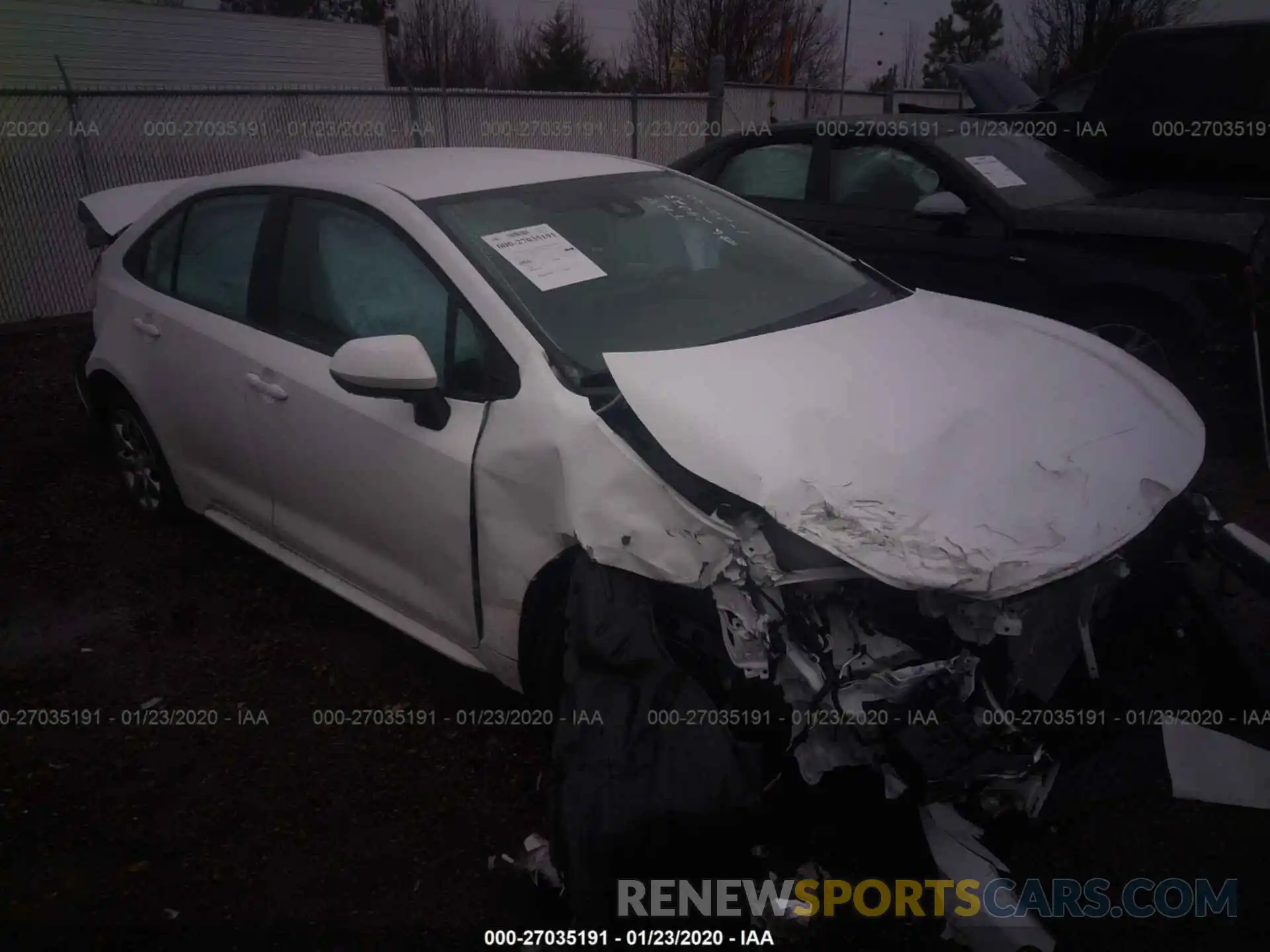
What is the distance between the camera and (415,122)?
34.0 ft

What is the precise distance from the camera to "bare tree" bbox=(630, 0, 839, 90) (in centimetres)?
2216

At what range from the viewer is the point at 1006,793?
2.03 metres

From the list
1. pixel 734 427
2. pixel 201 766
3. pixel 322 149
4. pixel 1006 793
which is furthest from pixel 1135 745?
pixel 322 149

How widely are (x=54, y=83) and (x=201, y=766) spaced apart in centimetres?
1972

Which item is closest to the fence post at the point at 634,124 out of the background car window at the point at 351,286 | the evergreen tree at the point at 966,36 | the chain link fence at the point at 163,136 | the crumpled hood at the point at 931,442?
the chain link fence at the point at 163,136

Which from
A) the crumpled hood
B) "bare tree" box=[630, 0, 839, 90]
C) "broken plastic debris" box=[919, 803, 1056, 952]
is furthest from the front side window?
"bare tree" box=[630, 0, 839, 90]

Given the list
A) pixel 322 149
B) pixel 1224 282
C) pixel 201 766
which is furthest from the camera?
pixel 322 149

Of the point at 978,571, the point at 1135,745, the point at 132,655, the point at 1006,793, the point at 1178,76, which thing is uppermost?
the point at 1178,76

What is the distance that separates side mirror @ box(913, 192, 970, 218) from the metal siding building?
15.8 m

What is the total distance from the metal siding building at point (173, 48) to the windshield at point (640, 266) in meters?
16.5

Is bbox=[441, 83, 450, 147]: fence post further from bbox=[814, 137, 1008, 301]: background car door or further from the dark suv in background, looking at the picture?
bbox=[814, 137, 1008, 301]: background car door

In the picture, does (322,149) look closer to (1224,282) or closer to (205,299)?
(205,299)

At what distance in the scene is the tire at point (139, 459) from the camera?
12.9ft

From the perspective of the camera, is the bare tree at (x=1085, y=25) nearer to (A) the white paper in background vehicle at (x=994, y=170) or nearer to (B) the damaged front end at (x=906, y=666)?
(A) the white paper in background vehicle at (x=994, y=170)
